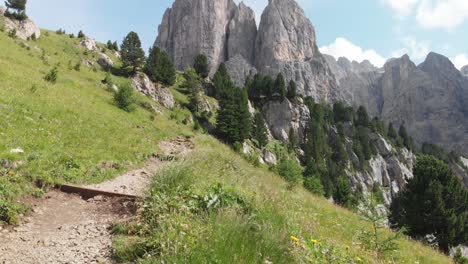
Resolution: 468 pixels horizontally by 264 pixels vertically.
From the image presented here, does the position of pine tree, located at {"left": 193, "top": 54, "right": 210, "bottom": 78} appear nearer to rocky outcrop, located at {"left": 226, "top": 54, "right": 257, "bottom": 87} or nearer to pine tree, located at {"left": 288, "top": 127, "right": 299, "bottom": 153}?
pine tree, located at {"left": 288, "top": 127, "right": 299, "bottom": 153}

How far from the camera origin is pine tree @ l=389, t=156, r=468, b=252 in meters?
37.2

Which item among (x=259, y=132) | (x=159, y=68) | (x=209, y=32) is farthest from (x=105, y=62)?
(x=209, y=32)

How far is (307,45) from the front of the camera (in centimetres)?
18038

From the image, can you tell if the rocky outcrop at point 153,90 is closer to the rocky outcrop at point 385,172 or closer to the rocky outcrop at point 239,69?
the rocky outcrop at point 385,172

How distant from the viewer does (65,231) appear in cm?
807

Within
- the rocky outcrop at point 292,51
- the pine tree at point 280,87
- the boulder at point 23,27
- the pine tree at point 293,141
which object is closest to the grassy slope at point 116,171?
the boulder at point 23,27

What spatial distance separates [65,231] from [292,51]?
6813 inches

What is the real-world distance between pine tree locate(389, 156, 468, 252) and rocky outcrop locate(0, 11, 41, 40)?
59.9 meters

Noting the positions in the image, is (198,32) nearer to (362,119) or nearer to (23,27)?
(362,119)

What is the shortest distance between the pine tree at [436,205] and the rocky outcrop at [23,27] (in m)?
59.9

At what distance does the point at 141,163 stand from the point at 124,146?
1.82m

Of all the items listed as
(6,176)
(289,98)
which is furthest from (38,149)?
(289,98)

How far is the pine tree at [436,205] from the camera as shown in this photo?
3719 cm

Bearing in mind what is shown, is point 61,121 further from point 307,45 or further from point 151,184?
point 307,45
